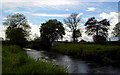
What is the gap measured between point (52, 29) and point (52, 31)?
A: 0.83 metres

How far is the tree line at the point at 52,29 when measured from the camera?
146 feet

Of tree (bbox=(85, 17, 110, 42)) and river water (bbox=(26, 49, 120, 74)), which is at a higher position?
tree (bbox=(85, 17, 110, 42))

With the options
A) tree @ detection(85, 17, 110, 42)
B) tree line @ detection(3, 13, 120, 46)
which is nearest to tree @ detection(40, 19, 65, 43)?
tree line @ detection(3, 13, 120, 46)

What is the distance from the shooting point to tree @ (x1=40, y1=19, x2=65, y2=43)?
55.7 meters

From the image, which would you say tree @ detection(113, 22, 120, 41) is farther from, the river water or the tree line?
the river water

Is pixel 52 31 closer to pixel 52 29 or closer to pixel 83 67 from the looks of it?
pixel 52 29

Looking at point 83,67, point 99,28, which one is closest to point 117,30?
point 99,28

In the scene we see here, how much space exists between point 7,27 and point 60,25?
21014 millimetres

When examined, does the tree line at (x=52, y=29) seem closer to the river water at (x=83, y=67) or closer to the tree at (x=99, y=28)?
the tree at (x=99, y=28)

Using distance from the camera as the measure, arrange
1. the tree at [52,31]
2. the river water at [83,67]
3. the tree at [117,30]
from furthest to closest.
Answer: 1. the tree at [52,31]
2. the tree at [117,30]
3. the river water at [83,67]

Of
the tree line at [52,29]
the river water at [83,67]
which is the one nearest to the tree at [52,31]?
the tree line at [52,29]

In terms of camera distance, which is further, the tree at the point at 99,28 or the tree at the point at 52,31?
the tree at the point at 52,31

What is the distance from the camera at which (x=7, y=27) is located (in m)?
51.9

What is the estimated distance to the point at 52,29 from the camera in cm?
5581
